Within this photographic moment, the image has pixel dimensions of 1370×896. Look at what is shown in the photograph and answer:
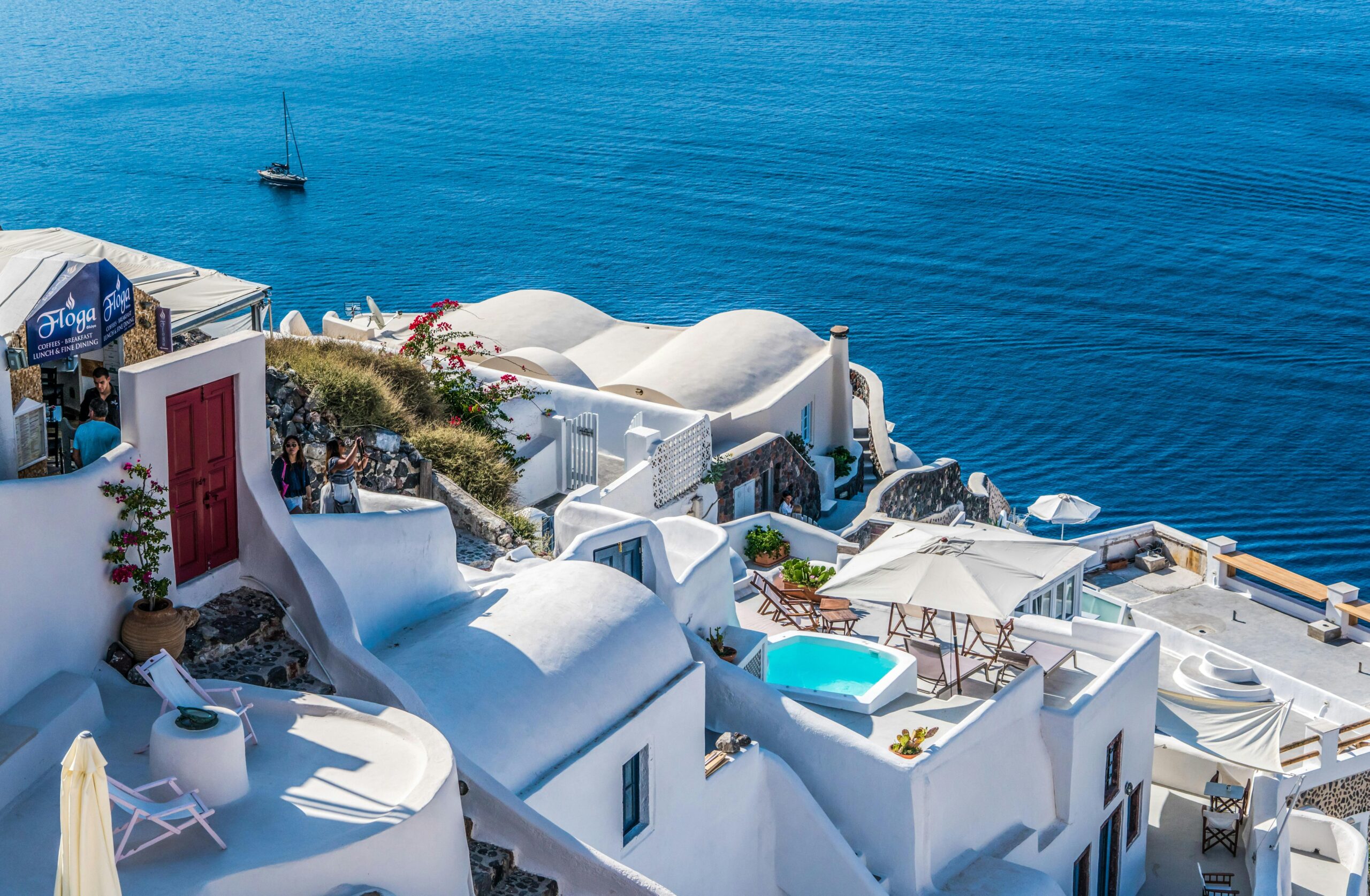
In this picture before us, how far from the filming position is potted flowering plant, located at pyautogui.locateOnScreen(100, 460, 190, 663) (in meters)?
11.1

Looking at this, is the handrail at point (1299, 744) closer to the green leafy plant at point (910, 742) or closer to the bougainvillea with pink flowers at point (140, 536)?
the green leafy plant at point (910, 742)

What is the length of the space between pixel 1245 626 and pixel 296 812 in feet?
103

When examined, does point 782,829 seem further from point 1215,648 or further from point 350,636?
point 1215,648

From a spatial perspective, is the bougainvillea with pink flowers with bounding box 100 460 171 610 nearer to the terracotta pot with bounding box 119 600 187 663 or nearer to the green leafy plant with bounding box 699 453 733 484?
the terracotta pot with bounding box 119 600 187 663

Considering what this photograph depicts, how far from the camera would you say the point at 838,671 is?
18.3 metres

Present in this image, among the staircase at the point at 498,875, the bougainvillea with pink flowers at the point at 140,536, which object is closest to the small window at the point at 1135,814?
the staircase at the point at 498,875

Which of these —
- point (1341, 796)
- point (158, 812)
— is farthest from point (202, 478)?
point (1341, 796)

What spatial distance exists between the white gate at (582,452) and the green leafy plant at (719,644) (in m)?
7.77

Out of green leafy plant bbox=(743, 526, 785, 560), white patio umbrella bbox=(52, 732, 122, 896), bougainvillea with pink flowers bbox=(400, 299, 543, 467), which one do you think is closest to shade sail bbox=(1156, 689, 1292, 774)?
green leafy plant bbox=(743, 526, 785, 560)

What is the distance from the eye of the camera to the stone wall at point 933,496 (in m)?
34.2

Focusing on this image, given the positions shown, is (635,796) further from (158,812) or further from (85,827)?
(85,827)

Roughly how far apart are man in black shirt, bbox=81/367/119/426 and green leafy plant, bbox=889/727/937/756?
31.5 ft

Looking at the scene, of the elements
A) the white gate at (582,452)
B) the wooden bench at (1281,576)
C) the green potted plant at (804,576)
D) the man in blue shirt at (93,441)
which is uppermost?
the man in blue shirt at (93,441)

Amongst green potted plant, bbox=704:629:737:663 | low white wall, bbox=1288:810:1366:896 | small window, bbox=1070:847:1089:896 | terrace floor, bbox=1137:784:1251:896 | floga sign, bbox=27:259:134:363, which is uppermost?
floga sign, bbox=27:259:134:363
